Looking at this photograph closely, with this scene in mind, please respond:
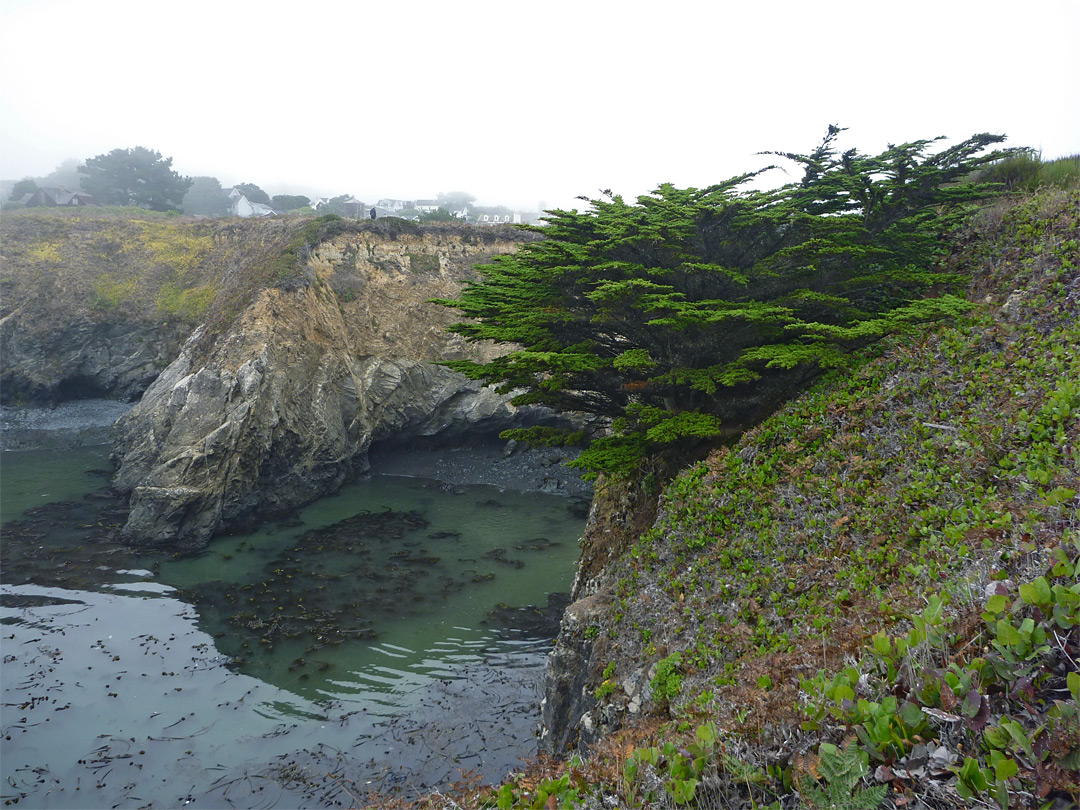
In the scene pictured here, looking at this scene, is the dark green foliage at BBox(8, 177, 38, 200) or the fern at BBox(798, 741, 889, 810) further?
the dark green foliage at BBox(8, 177, 38, 200)

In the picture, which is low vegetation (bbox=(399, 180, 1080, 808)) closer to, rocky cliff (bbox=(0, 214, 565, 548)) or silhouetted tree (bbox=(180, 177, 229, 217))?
rocky cliff (bbox=(0, 214, 565, 548))

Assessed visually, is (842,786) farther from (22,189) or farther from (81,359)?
(22,189)

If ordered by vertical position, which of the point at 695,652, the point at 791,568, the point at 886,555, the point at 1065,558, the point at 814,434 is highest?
the point at 1065,558

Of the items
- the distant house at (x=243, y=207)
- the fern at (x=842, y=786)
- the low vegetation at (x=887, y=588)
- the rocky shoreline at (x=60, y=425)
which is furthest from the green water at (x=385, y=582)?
the distant house at (x=243, y=207)

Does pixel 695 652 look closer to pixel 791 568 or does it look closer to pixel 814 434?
pixel 791 568

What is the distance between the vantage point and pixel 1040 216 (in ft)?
32.4

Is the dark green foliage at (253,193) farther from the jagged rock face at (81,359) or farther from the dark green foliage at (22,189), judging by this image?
the jagged rock face at (81,359)

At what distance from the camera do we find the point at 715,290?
10812 mm

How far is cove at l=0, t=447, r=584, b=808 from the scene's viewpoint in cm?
951

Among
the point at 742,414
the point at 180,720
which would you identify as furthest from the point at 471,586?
the point at 742,414

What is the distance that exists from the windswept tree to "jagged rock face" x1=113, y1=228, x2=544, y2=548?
1781 inches

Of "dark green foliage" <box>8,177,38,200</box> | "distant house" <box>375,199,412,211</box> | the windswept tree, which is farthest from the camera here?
"distant house" <box>375,199,412,211</box>

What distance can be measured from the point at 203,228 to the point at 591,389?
38749mm

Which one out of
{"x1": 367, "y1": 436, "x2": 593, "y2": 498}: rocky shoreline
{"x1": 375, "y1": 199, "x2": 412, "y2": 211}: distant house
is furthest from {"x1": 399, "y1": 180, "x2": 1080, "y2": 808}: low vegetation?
{"x1": 375, "y1": 199, "x2": 412, "y2": 211}: distant house
